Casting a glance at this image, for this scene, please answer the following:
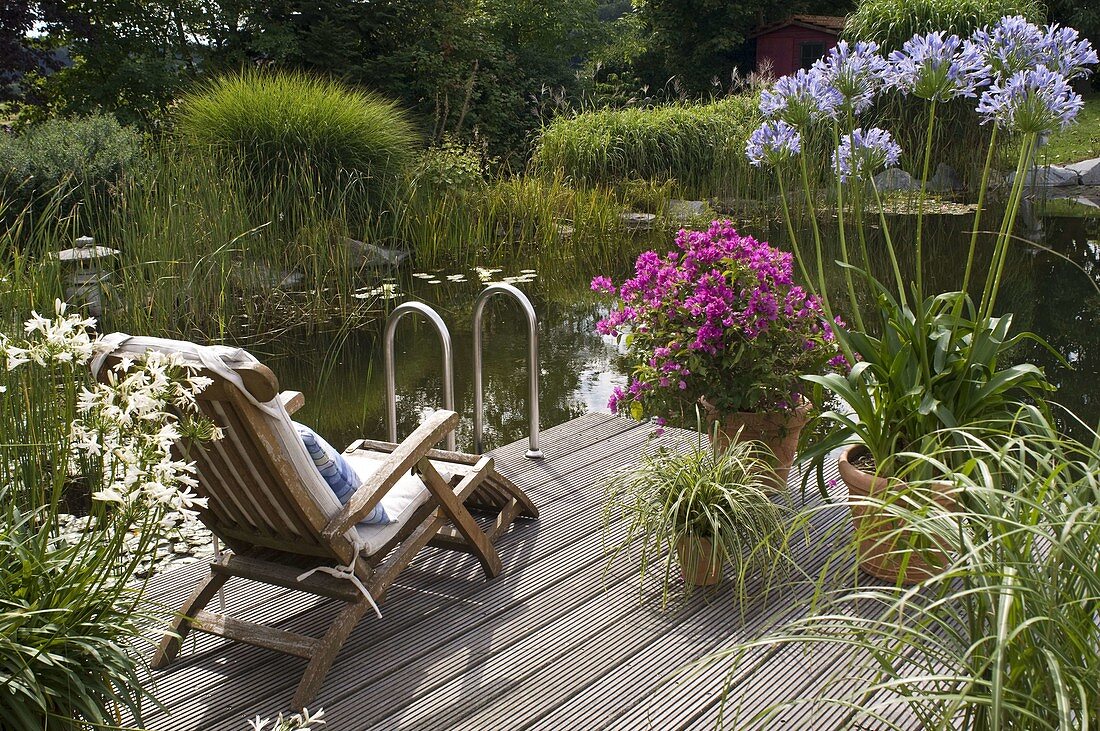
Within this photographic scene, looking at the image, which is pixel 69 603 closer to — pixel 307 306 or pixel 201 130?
pixel 307 306

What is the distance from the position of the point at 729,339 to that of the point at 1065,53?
1330 mm

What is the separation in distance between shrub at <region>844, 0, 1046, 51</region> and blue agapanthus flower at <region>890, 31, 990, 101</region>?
40.4 ft

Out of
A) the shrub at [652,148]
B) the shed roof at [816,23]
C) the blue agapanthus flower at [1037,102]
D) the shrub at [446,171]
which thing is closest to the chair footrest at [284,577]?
the blue agapanthus flower at [1037,102]

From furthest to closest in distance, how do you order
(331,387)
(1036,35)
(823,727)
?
(331,387)
(1036,35)
(823,727)

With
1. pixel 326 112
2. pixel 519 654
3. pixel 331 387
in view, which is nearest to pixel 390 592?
pixel 519 654

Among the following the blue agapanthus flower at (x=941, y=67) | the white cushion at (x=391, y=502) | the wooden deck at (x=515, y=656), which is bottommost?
the wooden deck at (x=515, y=656)

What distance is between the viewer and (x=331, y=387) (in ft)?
20.5

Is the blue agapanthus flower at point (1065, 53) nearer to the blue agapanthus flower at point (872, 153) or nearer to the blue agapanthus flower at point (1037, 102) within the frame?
the blue agapanthus flower at point (1037, 102)

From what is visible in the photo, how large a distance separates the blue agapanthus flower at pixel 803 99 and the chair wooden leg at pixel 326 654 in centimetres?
198

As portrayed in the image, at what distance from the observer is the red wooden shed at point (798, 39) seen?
23.1 metres

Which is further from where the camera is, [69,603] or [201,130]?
[201,130]

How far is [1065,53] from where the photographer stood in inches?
114

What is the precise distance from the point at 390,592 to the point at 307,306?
4.71m

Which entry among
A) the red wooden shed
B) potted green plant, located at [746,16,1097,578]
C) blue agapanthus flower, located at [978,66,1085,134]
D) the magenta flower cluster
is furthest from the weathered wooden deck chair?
the red wooden shed
